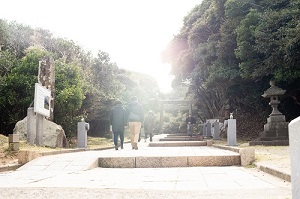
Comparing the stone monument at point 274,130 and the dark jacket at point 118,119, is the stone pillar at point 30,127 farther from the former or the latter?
the stone monument at point 274,130

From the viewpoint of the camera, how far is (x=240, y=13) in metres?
18.8

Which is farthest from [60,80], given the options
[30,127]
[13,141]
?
[13,141]

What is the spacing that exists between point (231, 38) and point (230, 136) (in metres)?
9.53

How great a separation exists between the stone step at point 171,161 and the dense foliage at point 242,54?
29.0 ft

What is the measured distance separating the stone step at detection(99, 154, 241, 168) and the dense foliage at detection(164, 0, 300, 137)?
883 centimetres

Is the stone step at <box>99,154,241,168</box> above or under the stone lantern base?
under

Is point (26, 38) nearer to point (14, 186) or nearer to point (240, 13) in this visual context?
point (240, 13)

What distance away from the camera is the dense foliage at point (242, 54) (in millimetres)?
15289

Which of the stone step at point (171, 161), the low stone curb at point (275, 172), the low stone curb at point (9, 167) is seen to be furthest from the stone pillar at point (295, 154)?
the low stone curb at point (9, 167)

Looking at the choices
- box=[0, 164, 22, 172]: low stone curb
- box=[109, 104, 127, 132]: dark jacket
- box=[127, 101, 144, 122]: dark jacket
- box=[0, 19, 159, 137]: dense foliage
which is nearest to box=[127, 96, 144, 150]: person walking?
box=[127, 101, 144, 122]: dark jacket

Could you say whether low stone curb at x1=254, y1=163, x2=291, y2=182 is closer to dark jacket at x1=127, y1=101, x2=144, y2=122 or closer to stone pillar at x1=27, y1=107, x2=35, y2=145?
dark jacket at x1=127, y1=101, x2=144, y2=122

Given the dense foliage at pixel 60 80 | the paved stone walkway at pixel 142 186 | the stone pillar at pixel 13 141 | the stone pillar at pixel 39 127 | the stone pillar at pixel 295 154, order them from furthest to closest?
1. the dense foliage at pixel 60 80
2. the stone pillar at pixel 39 127
3. the stone pillar at pixel 13 141
4. the paved stone walkway at pixel 142 186
5. the stone pillar at pixel 295 154

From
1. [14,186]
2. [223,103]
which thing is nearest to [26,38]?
[223,103]

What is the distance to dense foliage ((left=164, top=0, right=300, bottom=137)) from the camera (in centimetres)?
1529
